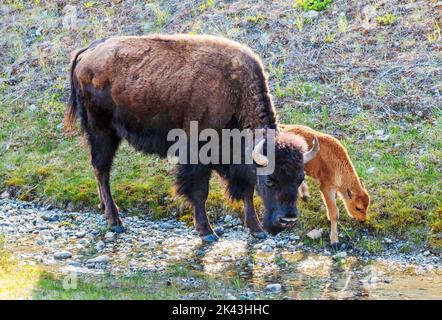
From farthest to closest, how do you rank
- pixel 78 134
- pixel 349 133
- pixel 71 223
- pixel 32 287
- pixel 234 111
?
pixel 78 134, pixel 349 133, pixel 71 223, pixel 234 111, pixel 32 287

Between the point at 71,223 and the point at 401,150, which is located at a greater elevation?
the point at 401,150

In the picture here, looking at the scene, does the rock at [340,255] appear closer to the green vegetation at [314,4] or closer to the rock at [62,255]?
the rock at [62,255]

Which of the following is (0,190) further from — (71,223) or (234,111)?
(234,111)

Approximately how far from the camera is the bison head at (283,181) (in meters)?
7.68

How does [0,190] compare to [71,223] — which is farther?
[0,190]

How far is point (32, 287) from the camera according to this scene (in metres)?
6.41

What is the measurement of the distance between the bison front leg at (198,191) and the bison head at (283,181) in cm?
97

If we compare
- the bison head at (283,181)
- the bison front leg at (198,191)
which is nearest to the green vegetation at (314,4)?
the bison front leg at (198,191)

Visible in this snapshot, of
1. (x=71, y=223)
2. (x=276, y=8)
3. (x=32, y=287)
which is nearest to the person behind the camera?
(x=32, y=287)

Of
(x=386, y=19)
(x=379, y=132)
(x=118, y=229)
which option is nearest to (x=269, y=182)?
(x=118, y=229)

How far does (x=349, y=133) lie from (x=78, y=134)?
4058 mm

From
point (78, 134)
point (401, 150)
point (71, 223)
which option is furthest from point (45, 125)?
point (401, 150)

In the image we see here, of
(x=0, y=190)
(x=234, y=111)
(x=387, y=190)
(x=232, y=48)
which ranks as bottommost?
(x=0, y=190)

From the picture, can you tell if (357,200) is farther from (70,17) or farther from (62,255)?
(70,17)
